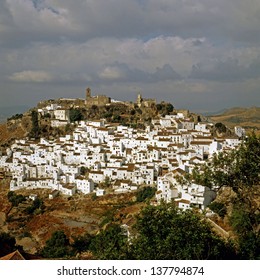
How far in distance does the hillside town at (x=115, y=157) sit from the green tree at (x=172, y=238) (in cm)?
825

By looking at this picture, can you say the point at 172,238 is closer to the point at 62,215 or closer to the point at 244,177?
the point at 244,177

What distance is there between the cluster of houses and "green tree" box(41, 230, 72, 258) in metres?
4.04

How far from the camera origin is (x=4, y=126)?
2991cm

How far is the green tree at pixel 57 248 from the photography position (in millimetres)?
9977

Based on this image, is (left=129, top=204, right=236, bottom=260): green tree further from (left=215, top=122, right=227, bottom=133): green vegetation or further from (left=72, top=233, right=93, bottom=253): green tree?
(left=215, top=122, right=227, bottom=133): green vegetation

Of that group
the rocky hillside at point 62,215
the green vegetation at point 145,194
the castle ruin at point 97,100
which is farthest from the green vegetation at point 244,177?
the castle ruin at point 97,100

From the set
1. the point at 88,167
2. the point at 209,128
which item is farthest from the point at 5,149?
the point at 209,128

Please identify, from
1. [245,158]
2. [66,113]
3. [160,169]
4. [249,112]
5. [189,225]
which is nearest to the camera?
[189,225]

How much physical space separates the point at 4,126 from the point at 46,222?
58.2 ft

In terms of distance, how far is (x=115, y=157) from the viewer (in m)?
18.4

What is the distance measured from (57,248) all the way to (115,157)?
8.33 m

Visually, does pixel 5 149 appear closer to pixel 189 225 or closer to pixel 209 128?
pixel 209 128

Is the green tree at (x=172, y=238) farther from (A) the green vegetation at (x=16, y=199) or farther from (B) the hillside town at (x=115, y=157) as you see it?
(A) the green vegetation at (x=16, y=199)

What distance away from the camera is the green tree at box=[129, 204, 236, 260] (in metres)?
4.30
